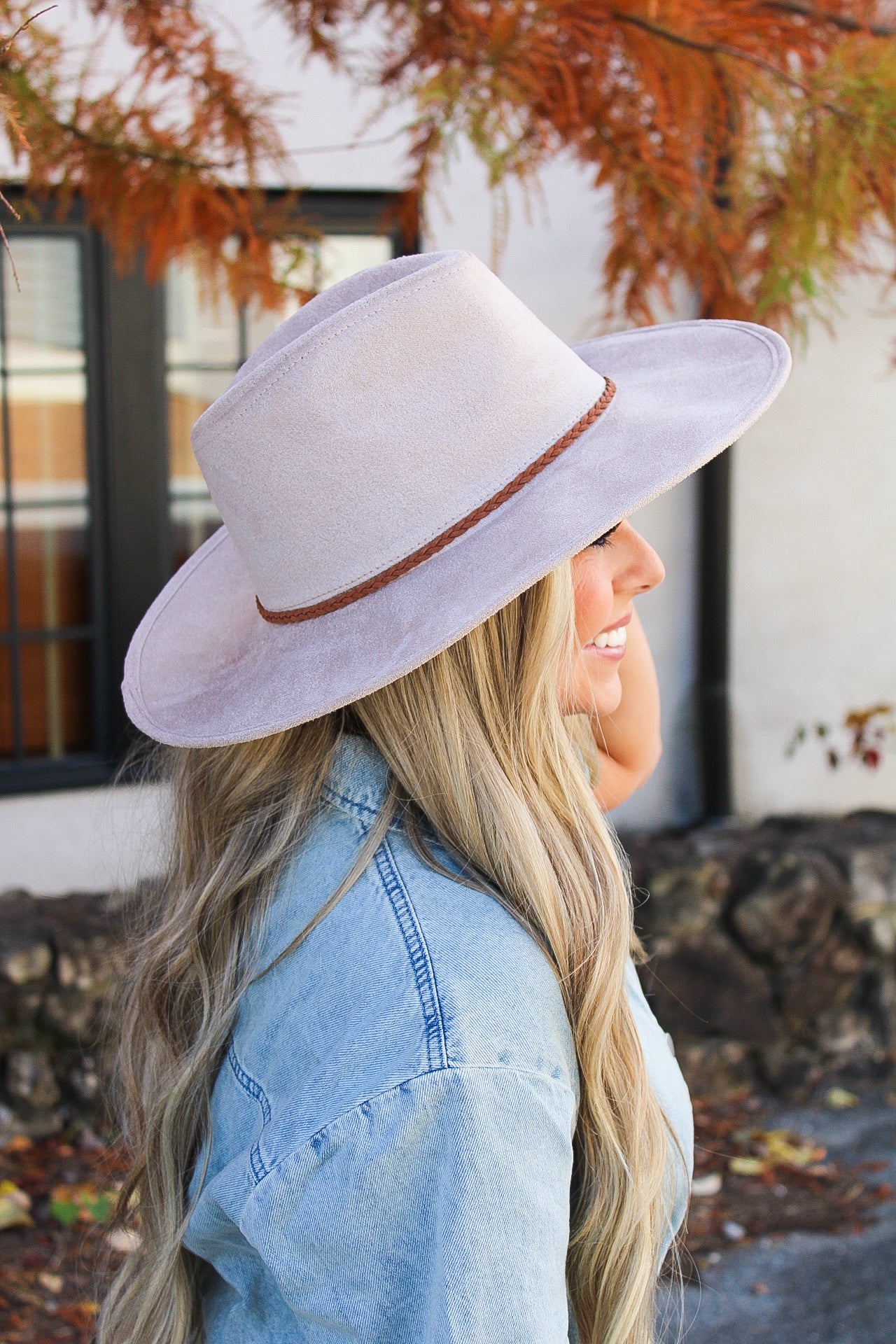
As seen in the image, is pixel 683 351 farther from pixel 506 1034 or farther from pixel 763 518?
pixel 763 518

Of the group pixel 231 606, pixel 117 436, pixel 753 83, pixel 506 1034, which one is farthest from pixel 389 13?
pixel 117 436

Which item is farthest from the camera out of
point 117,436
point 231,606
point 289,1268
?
point 117,436

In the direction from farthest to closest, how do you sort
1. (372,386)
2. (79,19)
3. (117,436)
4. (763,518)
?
(763,518) → (117,436) → (79,19) → (372,386)

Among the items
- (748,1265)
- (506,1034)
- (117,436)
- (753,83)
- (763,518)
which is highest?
(753,83)

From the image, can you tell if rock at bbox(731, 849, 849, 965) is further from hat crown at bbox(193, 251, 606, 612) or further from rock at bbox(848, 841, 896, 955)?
hat crown at bbox(193, 251, 606, 612)

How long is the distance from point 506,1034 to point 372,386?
1.98 ft

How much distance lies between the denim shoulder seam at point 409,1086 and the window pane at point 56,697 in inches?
145

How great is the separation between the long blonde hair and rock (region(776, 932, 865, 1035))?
9.87 ft

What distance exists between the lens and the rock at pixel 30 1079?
3.58 m

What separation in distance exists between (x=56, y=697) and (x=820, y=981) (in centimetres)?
289

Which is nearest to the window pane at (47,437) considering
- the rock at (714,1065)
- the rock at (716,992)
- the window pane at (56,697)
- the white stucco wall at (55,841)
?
the window pane at (56,697)

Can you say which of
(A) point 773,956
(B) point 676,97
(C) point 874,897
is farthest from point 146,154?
(C) point 874,897

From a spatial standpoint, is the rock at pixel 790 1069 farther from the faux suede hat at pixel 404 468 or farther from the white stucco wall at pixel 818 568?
the faux suede hat at pixel 404 468

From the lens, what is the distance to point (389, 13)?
7.06 feet
